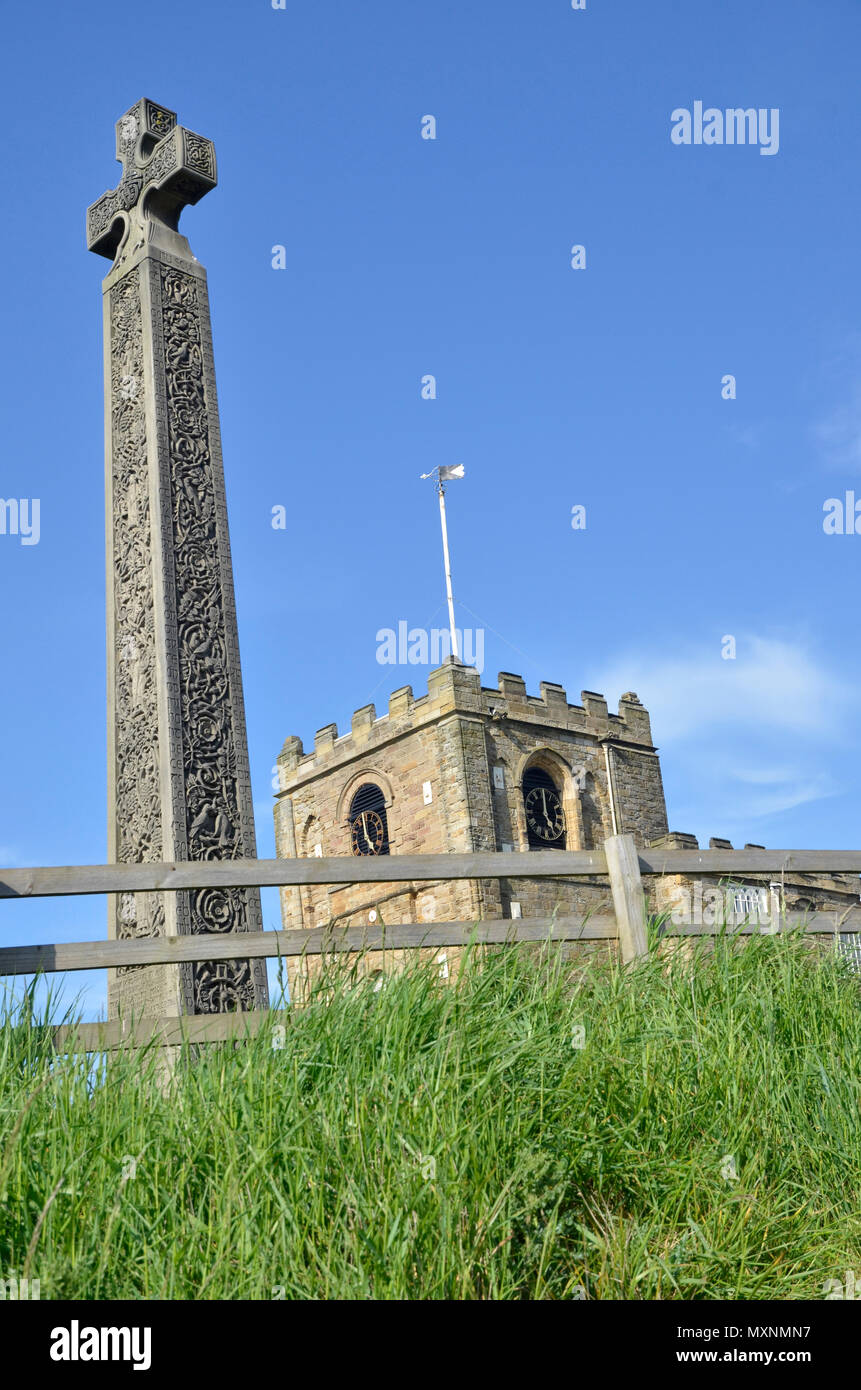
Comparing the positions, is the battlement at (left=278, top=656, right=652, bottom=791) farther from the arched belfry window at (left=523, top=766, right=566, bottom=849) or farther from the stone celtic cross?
the stone celtic cross

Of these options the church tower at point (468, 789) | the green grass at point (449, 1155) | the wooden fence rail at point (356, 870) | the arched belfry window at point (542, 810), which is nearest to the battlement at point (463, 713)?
the church tower at point (468, 789)

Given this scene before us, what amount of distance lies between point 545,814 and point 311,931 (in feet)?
121

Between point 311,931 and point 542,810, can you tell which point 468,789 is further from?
point 311,931

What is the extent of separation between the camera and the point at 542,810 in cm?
4219

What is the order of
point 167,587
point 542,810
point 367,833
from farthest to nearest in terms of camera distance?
point 367,833
point 542,810
point 167,587

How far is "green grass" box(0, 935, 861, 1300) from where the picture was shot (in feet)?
11.6

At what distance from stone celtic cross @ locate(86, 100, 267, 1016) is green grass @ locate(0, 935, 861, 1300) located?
3371 mm

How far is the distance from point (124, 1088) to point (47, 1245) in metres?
0.82

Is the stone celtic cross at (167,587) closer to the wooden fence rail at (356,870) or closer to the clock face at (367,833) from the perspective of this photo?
the wooden fence rail at (356,870)

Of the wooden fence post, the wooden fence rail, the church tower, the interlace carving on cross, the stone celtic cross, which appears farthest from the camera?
the church tower

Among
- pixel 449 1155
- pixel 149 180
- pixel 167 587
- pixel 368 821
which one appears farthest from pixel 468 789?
pixel 449 1155

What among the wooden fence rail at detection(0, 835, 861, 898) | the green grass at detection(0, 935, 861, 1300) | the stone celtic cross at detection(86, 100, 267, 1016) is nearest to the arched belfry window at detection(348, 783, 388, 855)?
the stone celtic cross at detection(86, 100, 267, 1016)
